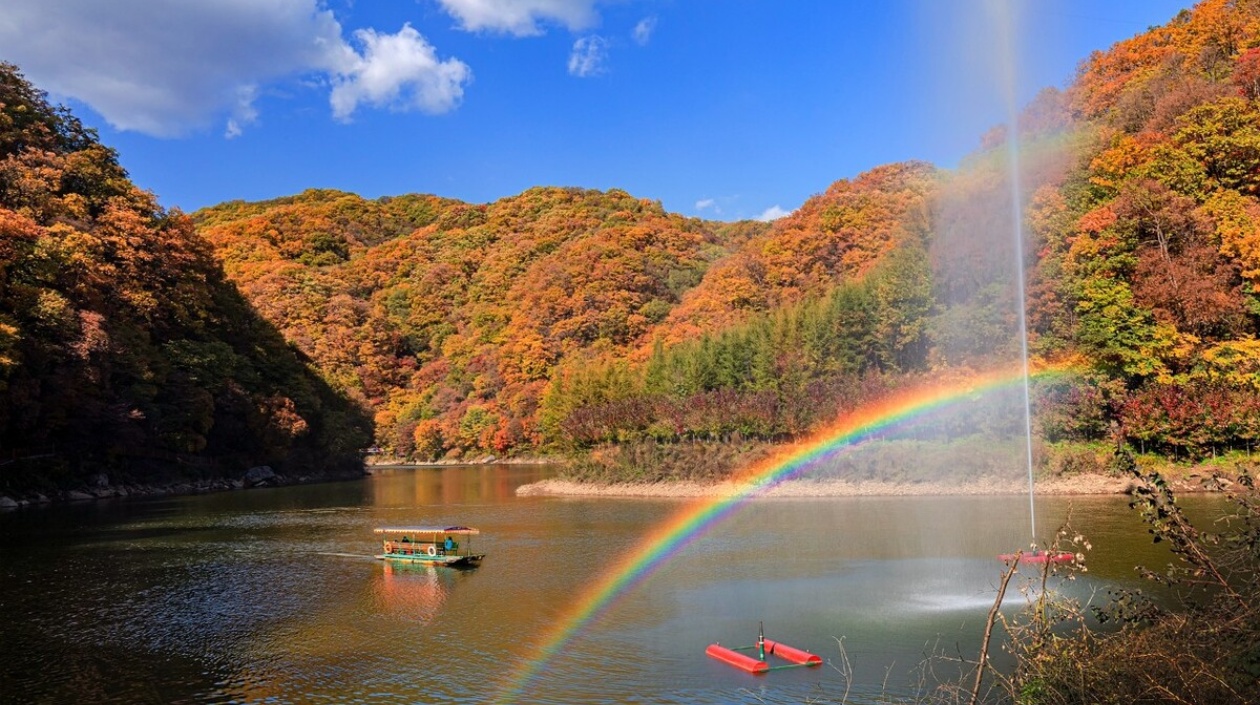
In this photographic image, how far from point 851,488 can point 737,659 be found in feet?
124

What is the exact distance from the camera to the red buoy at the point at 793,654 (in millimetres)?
16312

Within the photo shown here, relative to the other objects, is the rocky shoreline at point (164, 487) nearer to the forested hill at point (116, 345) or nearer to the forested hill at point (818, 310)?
the forested hill at point (116, 345)

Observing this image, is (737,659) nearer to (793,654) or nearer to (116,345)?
(793,654)

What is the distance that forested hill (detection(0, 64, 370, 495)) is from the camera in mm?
52062

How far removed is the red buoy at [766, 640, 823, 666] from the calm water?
37 cm

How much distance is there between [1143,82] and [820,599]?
2761 inches

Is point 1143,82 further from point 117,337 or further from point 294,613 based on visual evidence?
point 117,337

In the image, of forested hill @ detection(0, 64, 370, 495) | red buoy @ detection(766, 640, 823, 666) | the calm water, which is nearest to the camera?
the calm water

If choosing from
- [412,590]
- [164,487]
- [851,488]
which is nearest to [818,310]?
[851,488]

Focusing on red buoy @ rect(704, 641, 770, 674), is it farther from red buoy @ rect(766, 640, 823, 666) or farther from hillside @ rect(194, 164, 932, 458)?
hillside @ rect(194, 164, 932, 458)

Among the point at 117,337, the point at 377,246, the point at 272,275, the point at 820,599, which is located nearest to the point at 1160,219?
the point at 820,599

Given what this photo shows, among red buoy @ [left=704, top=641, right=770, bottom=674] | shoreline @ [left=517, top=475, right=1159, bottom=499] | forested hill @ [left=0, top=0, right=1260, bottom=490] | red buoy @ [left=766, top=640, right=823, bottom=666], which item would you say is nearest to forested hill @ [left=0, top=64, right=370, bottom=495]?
forested hill @ [left=0, top=0, right=1260, bottom=490]

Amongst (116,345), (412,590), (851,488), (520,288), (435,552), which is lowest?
(412,590)

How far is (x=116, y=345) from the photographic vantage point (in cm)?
5772
